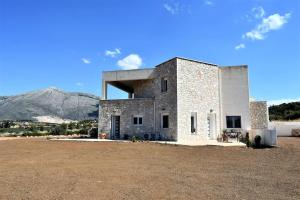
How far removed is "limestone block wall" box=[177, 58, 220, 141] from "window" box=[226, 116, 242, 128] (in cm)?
101

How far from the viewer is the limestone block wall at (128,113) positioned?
22875 millimetres

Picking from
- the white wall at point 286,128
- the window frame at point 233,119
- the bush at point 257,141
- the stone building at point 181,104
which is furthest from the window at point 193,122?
the white wall at point 286,128

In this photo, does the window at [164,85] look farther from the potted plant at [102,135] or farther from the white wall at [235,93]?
the potted plant at [102,135]

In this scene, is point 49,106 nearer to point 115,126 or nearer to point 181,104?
point 115,126

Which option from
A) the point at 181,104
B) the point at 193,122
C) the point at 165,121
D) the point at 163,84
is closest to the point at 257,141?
the point at 193,122

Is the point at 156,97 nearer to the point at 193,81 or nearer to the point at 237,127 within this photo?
the point at 193,81

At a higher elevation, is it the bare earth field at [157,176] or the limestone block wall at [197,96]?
the limestone block wall at [197,96]

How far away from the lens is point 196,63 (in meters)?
22.0

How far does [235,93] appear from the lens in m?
23.2

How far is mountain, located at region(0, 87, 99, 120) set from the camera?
66.6 meters

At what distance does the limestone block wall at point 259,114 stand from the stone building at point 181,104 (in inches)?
6.3

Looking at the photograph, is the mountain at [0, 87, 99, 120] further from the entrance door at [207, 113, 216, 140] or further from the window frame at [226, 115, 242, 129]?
the entrance door at [207, 113, 216, 140]

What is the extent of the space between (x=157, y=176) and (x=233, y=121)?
51.4 feet

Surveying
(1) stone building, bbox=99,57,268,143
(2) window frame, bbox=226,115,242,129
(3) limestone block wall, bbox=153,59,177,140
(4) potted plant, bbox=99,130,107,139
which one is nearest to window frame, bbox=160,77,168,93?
(1) stone building, bbox=99,57,268,143
